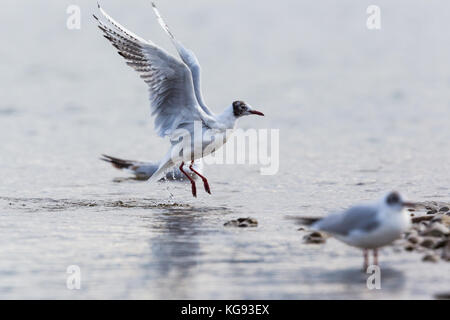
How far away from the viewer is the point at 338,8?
1164 inches

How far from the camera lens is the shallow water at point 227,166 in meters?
6.55

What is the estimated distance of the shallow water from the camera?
6.55m

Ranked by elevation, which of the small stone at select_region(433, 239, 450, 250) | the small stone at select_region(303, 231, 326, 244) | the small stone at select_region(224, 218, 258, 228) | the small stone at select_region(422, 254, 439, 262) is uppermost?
the small stone at select_region(224, 218, 258, 228)

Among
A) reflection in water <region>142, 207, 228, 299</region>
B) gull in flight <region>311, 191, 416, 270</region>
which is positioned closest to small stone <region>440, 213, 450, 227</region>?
gull in flight <region>311, 191, 416, 270</region>

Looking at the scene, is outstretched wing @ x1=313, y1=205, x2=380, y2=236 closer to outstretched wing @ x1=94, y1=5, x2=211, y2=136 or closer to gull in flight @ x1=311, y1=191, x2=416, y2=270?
gull in flight @ x1=311, y1=191, x2=416, y2=270

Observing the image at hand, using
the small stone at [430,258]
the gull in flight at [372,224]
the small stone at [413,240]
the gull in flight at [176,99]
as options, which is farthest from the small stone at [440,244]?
the gull in flight at [176,99]

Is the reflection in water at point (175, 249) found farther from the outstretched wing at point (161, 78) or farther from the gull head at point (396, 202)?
the gull head at point (396, 202)

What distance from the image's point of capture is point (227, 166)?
12.4 meters

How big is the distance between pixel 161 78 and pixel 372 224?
384 centimetres

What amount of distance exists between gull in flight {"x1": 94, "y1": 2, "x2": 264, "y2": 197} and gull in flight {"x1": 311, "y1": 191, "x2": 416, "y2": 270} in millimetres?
3269

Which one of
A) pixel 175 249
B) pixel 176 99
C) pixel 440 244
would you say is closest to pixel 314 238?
pixel 440 244
